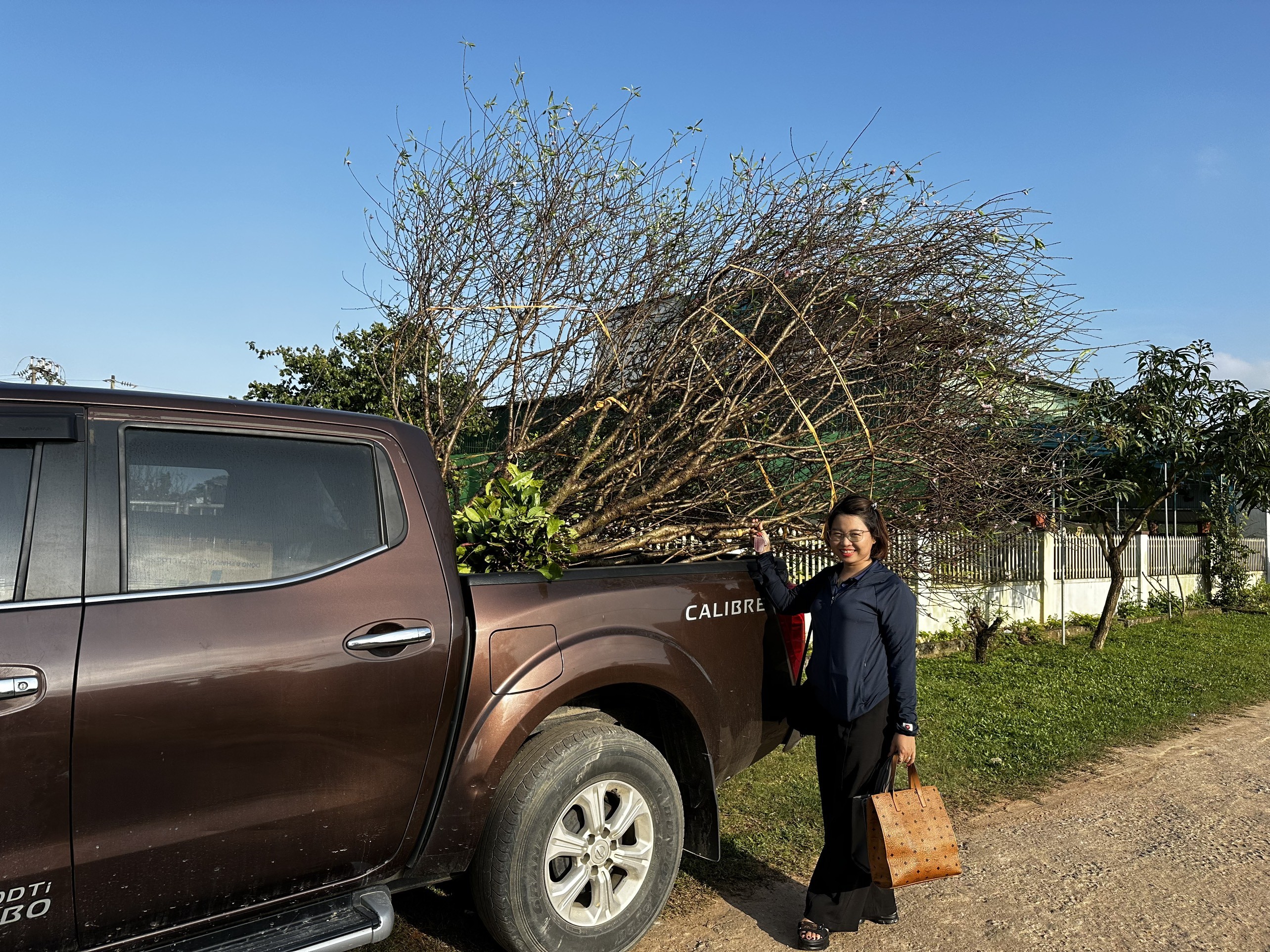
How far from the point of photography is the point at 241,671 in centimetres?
248

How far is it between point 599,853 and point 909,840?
110 centimetres

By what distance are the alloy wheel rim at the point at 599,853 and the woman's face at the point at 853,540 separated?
1.21 m

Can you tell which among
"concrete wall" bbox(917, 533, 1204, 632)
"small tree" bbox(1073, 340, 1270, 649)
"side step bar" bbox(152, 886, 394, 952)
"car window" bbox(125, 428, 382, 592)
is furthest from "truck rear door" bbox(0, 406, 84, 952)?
"small tree" bbox(1073, 340, 1270, 649)

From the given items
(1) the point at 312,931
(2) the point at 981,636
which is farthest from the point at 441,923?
(2) the point at 981,636

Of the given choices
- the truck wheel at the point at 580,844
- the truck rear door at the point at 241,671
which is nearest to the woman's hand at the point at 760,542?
the truck wheel at the point at 580,844

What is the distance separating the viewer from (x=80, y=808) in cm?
224

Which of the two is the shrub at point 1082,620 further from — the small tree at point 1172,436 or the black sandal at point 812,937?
the black sandal at point 812,937

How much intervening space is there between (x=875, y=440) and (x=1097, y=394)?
5.88m

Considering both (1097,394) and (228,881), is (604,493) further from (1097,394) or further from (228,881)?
(1097,394)

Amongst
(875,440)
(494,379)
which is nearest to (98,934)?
(494,379)

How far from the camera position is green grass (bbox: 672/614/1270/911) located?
15.3 ft

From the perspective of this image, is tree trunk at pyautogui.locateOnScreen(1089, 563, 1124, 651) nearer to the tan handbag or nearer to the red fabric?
the red fabric

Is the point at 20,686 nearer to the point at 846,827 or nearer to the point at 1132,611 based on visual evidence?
the point at 846,827

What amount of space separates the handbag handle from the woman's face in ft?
2.49
